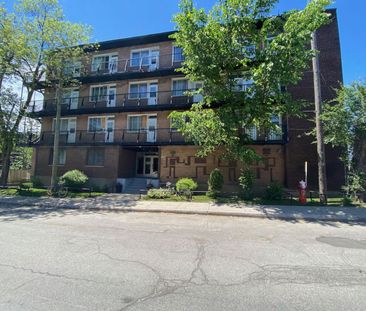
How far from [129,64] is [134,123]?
247 inches

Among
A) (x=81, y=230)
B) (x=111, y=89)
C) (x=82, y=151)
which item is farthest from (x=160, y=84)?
(x=81, y=230)

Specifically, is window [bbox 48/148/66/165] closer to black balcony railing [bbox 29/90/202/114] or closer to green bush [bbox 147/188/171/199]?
black balcony railing [bbox 29/90/202/114]

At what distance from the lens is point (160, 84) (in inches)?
908

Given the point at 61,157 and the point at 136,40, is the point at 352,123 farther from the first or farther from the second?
the point at 61,157

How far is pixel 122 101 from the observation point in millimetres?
24047

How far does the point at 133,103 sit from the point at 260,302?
22.1 metres

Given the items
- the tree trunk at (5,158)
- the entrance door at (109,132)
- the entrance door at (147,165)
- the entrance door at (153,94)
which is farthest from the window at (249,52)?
the tree trunk at (5,158)

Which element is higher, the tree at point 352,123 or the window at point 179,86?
the window at point 179,86

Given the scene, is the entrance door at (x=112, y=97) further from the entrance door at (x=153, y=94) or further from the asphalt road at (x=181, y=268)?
the asphalt road at (x=181, y=268)

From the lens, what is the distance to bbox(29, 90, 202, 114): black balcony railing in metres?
22.2

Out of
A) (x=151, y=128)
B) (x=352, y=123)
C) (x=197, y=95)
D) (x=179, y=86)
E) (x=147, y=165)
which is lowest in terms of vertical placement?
(x=147, y=165)

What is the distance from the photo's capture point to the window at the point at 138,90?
2371 cm

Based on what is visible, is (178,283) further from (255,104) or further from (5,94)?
(5,94)

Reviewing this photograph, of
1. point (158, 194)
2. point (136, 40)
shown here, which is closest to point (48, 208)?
point (158, 194)
